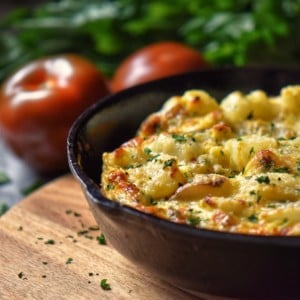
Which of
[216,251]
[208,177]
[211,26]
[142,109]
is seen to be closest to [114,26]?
[211,26]

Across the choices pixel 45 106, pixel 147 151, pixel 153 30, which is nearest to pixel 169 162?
pixel 147 151

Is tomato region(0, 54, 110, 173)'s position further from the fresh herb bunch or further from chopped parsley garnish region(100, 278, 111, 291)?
chopped parsley garnish region(100, 278, 111, 291)

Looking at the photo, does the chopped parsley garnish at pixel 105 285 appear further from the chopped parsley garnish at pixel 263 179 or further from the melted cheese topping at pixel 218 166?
the chopped parsley garnish at pixel 263 179

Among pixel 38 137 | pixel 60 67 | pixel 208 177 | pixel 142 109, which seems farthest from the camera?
→ pixel 60 67

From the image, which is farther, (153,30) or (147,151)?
(153,30)

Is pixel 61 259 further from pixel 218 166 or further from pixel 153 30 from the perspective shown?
pixel 153 30

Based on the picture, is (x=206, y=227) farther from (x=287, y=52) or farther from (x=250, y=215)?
(x=287, y=52)

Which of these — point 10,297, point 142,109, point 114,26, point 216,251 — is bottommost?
point 10,297
